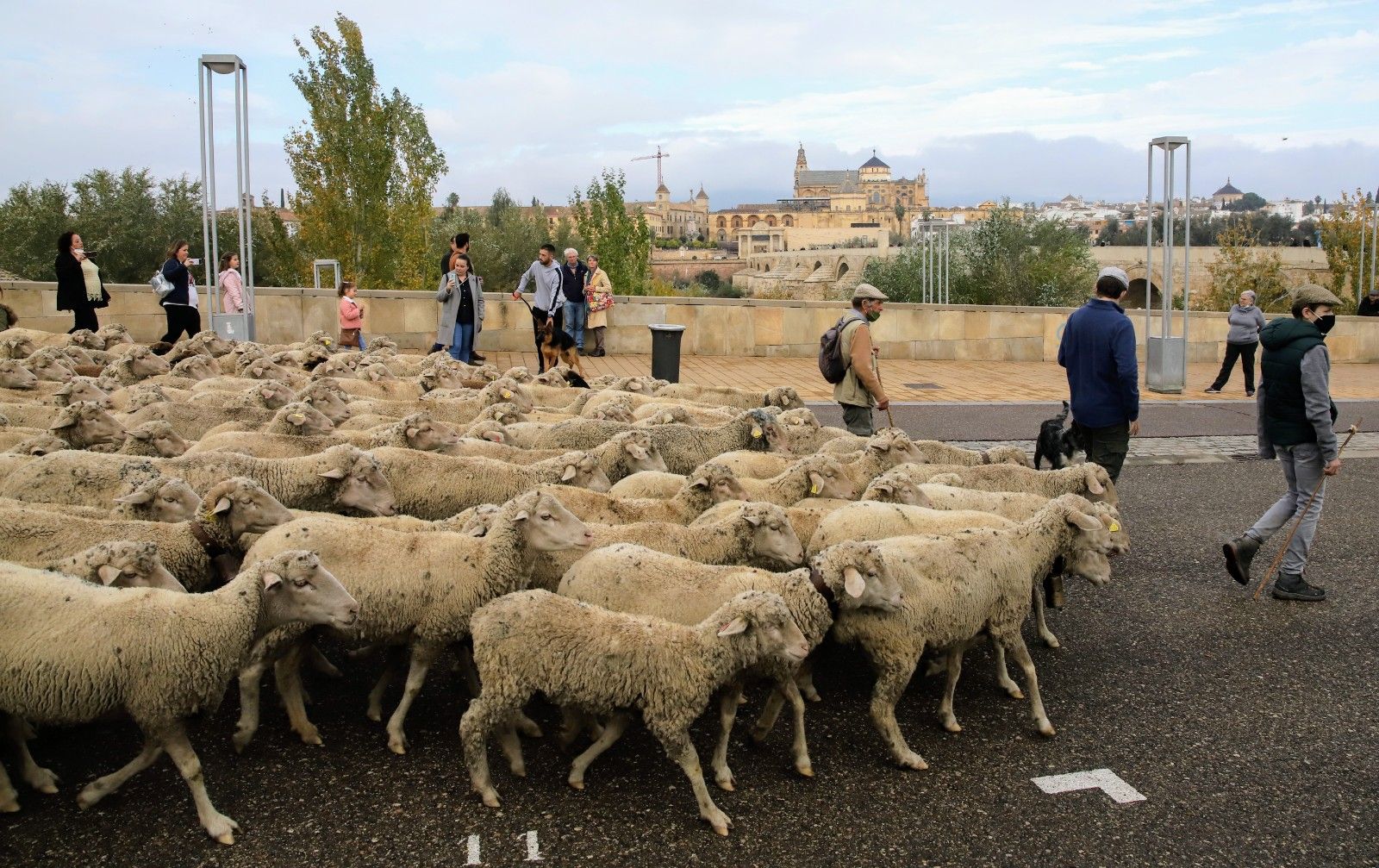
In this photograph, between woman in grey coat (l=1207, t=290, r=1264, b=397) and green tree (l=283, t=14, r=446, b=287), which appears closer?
woman in grey coat (l=1207, t=290, r=1264, b=397)

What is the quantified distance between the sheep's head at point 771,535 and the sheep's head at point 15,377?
782cm

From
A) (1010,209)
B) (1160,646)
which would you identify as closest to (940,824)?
(1160,646)

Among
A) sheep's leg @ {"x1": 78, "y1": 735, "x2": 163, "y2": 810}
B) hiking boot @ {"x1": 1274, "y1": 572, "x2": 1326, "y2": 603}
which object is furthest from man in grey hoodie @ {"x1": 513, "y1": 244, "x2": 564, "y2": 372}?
sheep's leg @ {"x1": 78, "y1": 735, "x2": 163, "y2": 810}

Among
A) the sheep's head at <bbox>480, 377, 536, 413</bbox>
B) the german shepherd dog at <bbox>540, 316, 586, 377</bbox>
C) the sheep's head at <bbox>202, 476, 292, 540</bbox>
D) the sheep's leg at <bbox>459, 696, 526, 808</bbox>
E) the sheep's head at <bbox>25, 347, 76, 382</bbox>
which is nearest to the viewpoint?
the sheep's leg at <bbox>459, 696, 526, 808</bbox>

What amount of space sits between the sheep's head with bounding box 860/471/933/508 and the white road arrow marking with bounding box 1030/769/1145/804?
2.17 m

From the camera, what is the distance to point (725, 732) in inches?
193

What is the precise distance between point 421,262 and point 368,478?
2946cm

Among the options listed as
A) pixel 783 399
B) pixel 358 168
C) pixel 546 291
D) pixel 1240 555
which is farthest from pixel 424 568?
pixel 358 168

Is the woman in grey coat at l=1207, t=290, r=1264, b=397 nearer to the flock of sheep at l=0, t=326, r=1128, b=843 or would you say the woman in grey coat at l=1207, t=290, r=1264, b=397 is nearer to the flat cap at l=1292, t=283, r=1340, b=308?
the flat cap at l=1292, t=283, r=1340, b=308

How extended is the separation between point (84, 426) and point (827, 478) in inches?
201

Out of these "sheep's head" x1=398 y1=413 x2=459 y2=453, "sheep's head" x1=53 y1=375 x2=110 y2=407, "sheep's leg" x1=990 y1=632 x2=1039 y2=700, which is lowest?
"sheep's leg" x1=990 y1=632 x2=1039 y2=700

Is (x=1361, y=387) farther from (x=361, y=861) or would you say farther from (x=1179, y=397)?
(x=361, y=861)

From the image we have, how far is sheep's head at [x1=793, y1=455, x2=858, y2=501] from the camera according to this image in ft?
23.6

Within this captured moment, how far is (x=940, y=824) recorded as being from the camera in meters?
4.56
